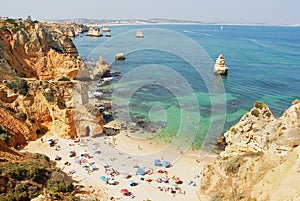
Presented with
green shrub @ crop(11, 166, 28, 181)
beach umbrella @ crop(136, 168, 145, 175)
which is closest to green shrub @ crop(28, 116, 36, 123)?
green shrub @ crop(11, 166, 28, 181)

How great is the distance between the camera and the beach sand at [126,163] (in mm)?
18781

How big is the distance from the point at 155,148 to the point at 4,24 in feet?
94.3

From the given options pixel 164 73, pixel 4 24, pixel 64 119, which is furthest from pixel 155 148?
pixel 164 73

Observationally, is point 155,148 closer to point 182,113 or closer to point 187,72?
point 182,113

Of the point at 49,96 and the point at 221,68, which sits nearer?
the point at 49,96

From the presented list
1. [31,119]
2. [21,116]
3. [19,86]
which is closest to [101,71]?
[19,86]

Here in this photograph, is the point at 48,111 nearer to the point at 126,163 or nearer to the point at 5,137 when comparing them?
the point at 5,137

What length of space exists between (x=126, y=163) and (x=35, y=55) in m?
22.7

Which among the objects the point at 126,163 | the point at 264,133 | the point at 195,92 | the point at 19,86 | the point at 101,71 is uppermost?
the point at 19,86

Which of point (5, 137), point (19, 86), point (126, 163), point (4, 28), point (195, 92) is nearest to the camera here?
point (5, 137)

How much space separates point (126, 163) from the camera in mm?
22641

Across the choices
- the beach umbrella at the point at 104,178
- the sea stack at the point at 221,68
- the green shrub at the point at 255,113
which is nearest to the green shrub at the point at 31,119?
the beach umbrella at the point at 104,178

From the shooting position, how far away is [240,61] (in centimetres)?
6994

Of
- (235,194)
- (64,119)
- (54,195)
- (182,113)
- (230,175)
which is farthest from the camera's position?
(182,113)
